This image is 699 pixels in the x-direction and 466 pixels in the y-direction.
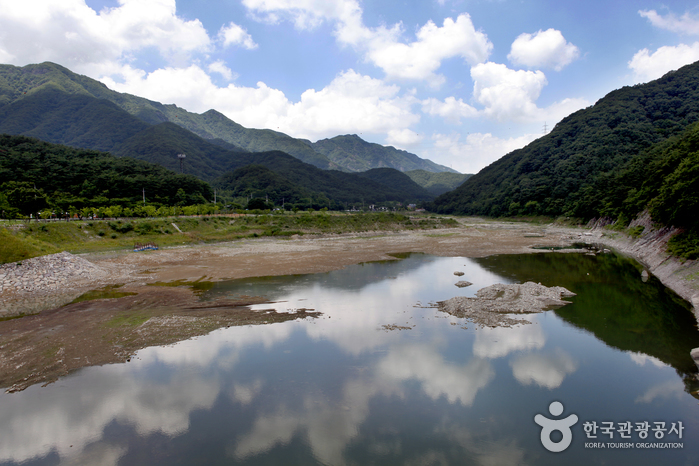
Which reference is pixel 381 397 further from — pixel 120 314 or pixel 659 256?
pixel 659 256

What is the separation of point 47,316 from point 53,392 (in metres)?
8.92

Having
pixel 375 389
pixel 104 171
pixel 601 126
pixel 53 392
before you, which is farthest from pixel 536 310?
pixel 601 126

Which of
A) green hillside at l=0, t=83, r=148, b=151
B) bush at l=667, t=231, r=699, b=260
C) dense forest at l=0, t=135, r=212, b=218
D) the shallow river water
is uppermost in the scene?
green hillside at l=0, t=83, r=148, b=151

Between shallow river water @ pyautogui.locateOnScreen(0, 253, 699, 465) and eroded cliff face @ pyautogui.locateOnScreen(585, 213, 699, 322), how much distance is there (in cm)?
513

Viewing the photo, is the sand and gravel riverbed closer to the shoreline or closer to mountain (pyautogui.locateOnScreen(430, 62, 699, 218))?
the shoreline

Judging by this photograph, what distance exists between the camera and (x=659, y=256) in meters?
26.9

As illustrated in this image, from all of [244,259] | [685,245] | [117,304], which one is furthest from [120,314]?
[685,245]

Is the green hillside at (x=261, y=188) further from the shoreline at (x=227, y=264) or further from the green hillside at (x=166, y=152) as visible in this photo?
the shoreline at (x=227, y=264)

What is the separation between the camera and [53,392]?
32.0 feet

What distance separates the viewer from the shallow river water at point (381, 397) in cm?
767

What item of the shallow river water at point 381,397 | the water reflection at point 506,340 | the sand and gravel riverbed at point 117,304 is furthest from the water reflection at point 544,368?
the sand and gravel riverbed at point 117,304

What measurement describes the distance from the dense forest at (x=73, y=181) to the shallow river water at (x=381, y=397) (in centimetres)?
4525

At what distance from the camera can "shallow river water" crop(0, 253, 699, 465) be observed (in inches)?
302

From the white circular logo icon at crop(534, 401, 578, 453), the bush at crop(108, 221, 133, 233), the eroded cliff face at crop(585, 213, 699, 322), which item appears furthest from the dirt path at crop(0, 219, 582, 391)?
the eroded cliff face at crop(585, 213, 699, 322)
